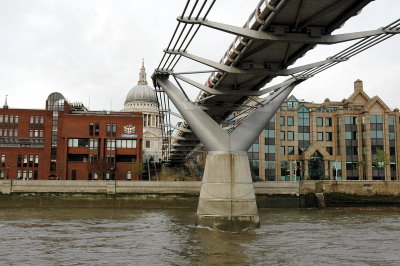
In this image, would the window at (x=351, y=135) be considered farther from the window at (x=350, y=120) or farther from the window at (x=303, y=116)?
the window at (x=303, y=116)

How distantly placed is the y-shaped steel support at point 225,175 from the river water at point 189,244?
0.91 m

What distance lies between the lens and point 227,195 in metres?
24.1

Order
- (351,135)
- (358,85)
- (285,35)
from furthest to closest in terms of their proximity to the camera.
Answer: (358,85)
(351,135)
(285,35)

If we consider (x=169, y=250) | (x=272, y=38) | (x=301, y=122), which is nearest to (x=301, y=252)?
(x=169, y=250)

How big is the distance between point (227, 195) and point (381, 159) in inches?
1797

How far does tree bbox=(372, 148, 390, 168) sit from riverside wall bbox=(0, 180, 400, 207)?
16.8 m

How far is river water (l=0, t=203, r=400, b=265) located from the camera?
16.4m

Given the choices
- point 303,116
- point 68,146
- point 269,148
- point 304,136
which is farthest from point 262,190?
point 68,146

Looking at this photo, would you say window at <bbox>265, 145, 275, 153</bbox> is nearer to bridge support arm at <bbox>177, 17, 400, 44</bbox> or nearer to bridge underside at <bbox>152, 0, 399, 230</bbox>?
bridge underside at <bbox>152, 0, 399, 230</bbox>

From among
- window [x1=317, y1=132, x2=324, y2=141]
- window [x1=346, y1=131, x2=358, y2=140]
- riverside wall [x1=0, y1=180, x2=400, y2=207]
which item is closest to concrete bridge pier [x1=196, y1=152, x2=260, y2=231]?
riverside wall [x1=0, y1=180, x2=400, y2=207]

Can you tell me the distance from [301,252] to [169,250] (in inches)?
202

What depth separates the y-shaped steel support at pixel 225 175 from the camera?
2406 centimetres

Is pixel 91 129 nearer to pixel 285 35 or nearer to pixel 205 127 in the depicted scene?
pixel 205 127

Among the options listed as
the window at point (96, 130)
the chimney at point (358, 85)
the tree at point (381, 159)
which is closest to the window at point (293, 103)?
the chimney at point (358, 85)
